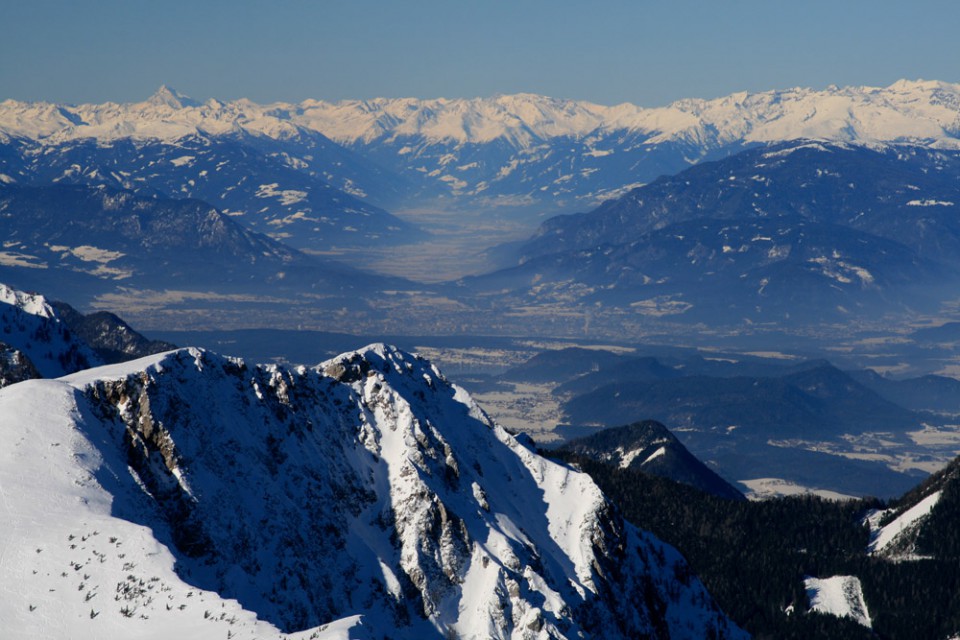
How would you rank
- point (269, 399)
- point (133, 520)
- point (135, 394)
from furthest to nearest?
1. point (269, 399)
2. point (135, 394)
3. point (133, 520)

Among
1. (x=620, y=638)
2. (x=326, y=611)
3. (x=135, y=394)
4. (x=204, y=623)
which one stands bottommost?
(x=620, y=638)

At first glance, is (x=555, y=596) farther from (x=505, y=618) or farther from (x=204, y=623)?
(x=204, y=623)

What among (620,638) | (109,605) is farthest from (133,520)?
(620,638)

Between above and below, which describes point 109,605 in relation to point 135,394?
below

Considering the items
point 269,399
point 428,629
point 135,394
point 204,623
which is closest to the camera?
point 204,623

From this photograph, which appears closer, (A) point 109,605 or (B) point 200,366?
(A) point 109,605

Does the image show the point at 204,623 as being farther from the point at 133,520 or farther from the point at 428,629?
the point at 428,629
